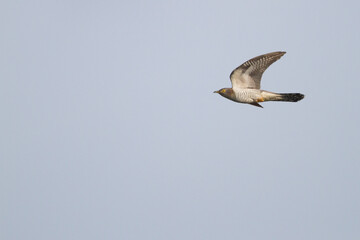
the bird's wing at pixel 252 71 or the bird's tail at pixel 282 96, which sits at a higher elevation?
the bird's wing at pixel 252 71

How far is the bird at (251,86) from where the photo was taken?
32875mm

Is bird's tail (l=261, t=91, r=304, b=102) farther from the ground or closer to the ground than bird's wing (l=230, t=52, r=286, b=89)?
closer to the ground

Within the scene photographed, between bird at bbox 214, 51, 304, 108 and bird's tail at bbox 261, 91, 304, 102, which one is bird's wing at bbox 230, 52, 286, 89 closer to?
bird at bbox 214, 51, 304, 108

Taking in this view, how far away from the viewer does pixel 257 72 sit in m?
33.3

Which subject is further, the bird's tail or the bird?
the bird's tail

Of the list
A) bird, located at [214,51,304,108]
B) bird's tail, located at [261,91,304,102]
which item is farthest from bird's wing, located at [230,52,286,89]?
bird's tail, located at [261,91,304,102]

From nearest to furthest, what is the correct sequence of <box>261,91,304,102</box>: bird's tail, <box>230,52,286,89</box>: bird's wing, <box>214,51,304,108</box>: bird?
<box>230,52,286,89</box>: bird's wing < <box>214,51,304,108</box>: bird < <box>261,91,304,102</box>: bird's tail

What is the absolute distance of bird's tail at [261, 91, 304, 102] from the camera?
3309 centimetres

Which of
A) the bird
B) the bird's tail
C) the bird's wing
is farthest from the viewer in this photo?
the bird's tail

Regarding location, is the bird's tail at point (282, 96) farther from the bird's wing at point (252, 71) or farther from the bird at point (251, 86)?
the bird's wing at point (252, 71)

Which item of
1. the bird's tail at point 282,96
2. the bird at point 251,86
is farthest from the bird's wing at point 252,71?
the bird's tail at point 282,96

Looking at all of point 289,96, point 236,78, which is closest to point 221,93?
point 236,78

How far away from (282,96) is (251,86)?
1.48 meters

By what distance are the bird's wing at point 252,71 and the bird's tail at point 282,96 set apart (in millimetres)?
547
